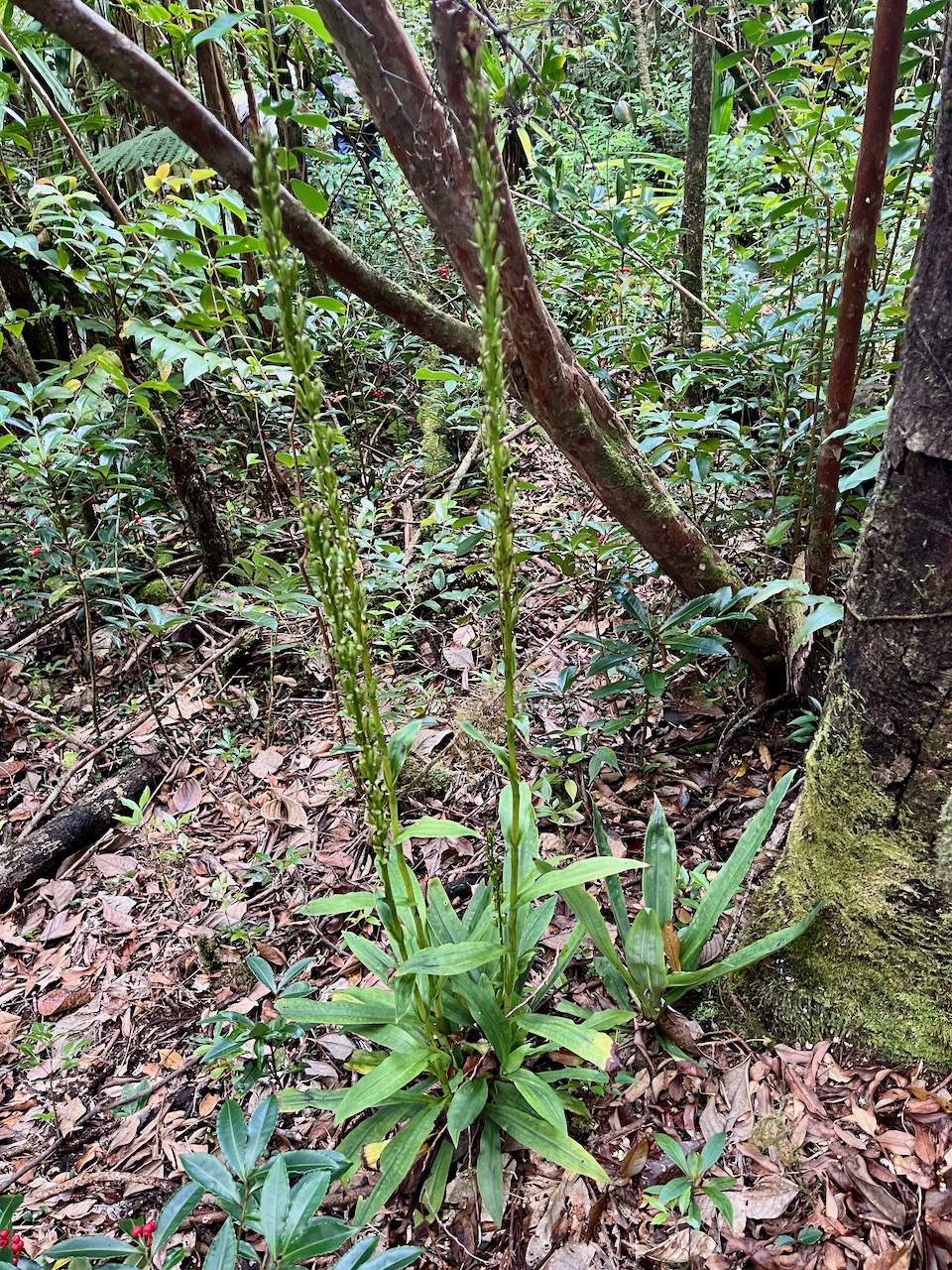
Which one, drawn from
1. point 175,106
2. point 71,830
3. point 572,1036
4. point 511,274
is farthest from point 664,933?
point 175,106

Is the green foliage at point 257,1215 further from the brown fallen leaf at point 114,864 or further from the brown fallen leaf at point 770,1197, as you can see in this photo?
the brown fallen leaf at point 114,864

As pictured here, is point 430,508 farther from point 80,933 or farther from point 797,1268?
point 797,1268

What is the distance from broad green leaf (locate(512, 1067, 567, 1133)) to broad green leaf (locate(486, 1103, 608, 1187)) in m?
0.02

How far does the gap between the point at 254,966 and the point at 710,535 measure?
234 centimetres

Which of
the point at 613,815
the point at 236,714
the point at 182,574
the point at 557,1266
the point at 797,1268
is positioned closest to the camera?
the point at 797,1268

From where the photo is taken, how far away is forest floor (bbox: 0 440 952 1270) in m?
1.51

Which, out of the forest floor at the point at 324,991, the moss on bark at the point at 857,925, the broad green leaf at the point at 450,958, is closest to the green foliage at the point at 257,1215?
the forest floor at the point at 324,991

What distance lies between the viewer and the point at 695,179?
3783 mm

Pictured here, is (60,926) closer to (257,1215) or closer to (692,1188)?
(257,1215)

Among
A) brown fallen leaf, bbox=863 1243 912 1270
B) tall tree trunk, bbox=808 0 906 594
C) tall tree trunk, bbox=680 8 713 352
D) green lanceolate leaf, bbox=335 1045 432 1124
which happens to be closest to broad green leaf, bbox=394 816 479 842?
green lanceolate leaf, bbox=335 1045 432 1124

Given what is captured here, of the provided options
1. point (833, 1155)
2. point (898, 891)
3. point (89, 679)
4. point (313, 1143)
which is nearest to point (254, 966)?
point (313, 1143)

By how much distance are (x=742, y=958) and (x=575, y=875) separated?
0.52 m

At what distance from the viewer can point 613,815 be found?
253cm

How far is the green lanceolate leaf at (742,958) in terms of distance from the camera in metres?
1.72
